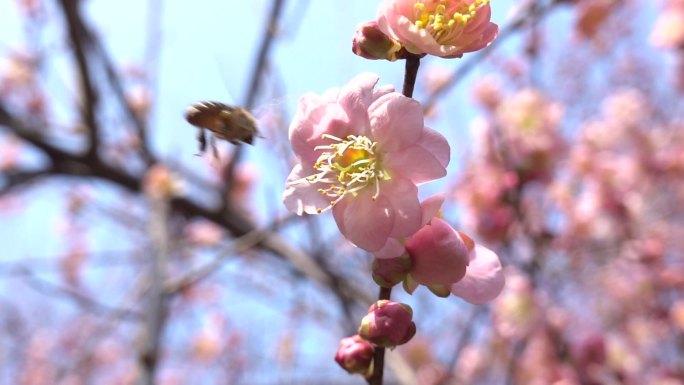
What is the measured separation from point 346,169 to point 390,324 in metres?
0.20

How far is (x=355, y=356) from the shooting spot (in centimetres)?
66

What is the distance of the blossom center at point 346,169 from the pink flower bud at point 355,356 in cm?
16

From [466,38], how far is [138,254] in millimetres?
3861

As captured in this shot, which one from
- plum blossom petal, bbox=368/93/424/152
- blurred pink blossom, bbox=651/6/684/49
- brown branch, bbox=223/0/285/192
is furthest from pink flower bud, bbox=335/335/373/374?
blurred pink blossom, bbox=651/6/684/49

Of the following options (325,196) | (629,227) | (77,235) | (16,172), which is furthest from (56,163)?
(77,235)

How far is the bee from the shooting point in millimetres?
745

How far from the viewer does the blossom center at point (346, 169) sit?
2.33ft

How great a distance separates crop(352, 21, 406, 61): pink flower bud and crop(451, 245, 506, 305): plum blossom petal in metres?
0.28

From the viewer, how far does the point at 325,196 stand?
725 millimetres

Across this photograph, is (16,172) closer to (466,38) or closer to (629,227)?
(466,38)

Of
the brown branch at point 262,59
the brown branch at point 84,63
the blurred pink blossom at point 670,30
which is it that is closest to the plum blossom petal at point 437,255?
the brown branch at point 262,59

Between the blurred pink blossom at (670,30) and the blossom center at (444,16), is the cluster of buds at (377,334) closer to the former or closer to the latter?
the blossom center at (444,16)

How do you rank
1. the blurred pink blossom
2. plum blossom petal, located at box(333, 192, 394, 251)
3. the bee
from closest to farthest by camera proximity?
plum blossom petal, located at box(333, 192, 394, 251) → the bee → the blurred pink blossom

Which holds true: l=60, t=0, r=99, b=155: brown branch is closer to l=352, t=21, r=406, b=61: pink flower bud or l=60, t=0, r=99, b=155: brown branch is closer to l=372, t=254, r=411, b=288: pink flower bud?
l=352, t=21, r=406, b=61: pink flower bud
